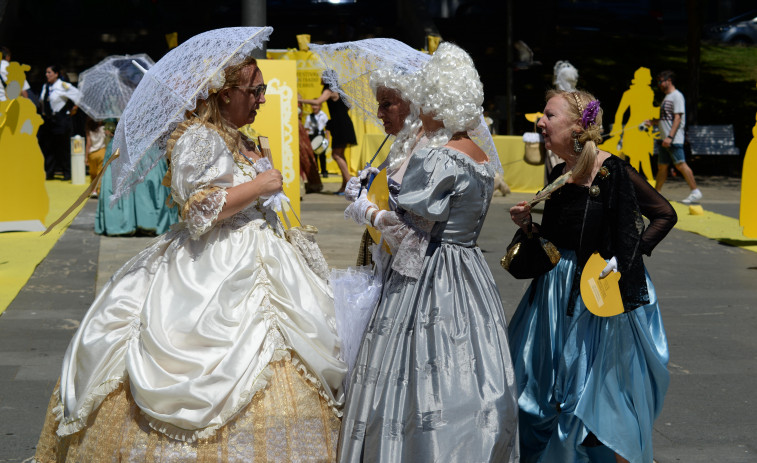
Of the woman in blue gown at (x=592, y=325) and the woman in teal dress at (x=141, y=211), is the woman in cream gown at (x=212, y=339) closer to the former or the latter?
the woman in blue gown at (x=592, y=325)

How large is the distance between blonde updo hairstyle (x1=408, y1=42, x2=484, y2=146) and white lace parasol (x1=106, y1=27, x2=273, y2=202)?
657 millimetres

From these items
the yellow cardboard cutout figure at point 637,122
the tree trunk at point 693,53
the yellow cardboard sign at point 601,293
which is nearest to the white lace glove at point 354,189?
the yellow cardboard sign at point 601,293

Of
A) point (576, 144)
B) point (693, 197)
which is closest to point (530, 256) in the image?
point (576, 144)

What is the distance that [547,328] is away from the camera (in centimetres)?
368

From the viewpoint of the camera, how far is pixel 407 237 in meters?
3.39

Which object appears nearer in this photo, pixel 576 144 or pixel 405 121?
pixel 576 144

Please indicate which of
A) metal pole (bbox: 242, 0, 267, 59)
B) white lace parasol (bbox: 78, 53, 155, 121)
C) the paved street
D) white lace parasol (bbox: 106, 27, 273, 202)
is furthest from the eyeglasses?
white lace parasol (bbox: 78, 53, 155, 121)

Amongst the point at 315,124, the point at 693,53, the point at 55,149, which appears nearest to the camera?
the point at 315,124

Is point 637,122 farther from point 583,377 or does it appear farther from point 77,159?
point 583,377

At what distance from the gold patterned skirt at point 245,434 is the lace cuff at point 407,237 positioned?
549 millimetres

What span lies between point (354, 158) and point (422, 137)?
12169 mm

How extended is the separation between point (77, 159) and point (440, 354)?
12294 millimetres

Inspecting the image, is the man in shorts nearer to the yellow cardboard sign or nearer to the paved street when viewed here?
the paved street

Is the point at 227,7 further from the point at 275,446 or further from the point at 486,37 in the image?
the point at 275,446
